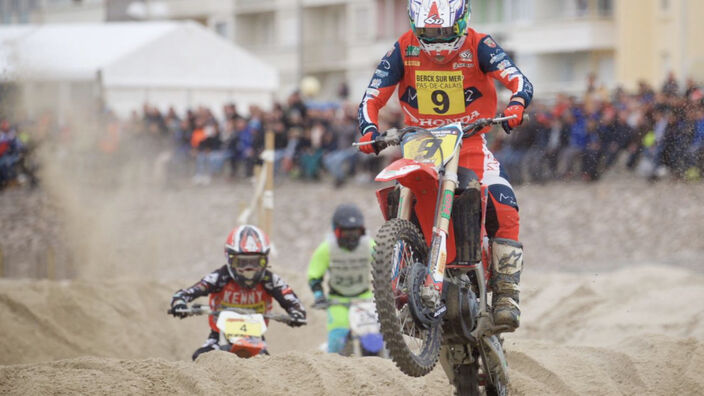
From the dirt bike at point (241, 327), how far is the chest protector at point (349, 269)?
2858 millimetres

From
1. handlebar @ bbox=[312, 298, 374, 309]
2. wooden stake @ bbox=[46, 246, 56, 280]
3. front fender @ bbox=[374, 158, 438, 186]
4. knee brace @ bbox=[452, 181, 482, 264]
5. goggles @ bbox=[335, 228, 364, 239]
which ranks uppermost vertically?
front fender @ bbox=[374, 158, 438, 186]

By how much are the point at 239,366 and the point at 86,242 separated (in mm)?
16532

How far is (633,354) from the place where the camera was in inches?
404

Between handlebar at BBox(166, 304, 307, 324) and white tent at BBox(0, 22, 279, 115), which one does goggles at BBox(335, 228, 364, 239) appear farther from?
white tent at BBox(0, 22, 279, 115)

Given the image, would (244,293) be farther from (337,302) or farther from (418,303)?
(418,303)

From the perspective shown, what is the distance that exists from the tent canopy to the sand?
365cm

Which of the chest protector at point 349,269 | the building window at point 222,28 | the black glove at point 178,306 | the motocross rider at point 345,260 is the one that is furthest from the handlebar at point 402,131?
the building window at point 222,28

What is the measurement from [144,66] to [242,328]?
2476cm

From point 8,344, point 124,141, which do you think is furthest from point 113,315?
point 124,141

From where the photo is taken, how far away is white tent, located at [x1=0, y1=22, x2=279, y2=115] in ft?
98.1

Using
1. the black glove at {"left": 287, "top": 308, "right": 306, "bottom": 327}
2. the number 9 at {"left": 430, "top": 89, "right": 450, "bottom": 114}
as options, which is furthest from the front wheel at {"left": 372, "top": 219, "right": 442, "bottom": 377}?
the black glove at {"left": 287, "top": 308, "right": 306, "bottom": 327}

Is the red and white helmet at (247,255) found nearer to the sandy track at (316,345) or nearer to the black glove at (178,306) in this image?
the black glove at (178,306)

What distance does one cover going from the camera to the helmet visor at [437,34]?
7.72 meters

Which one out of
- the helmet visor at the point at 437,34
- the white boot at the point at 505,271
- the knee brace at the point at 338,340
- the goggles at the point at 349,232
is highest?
the helmet visor at the point at 437,34
